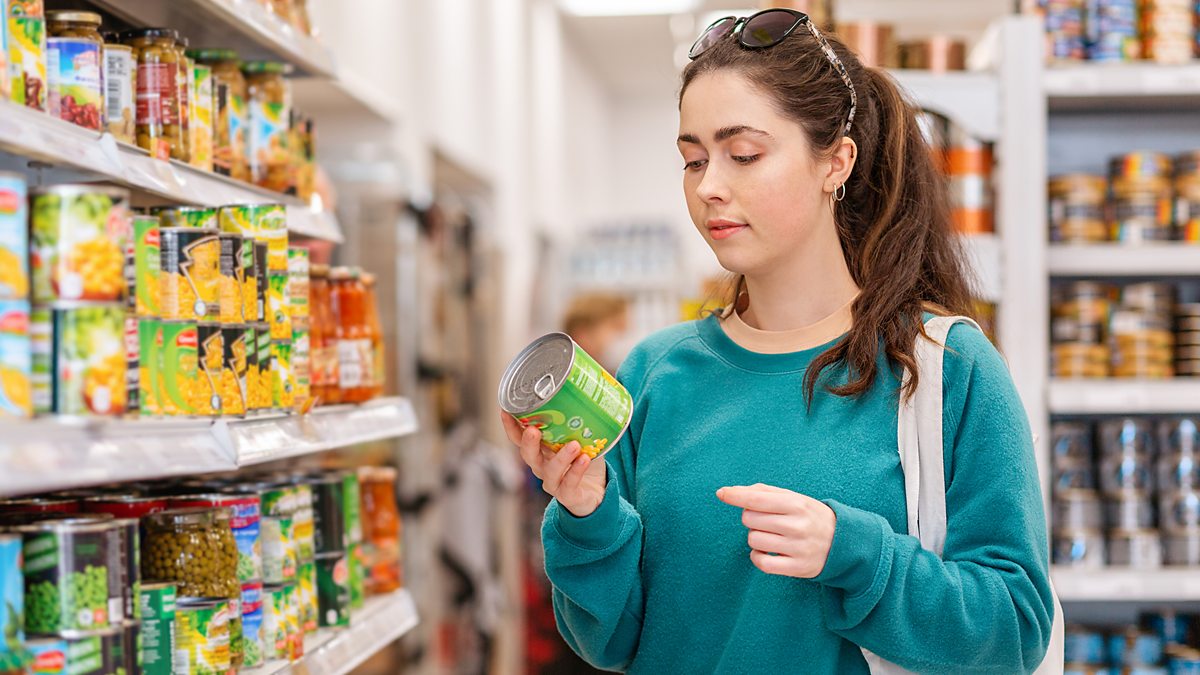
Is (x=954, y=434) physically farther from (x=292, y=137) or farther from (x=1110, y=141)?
(x=1110, y=141)

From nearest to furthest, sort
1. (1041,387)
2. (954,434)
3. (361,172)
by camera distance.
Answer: (954,434) → (1041,387) → (361,172)

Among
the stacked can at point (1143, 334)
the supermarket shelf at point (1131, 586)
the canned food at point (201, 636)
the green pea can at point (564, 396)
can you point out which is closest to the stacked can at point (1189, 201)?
the stacked can at point (1143, 334)

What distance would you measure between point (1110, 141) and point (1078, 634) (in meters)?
1.32

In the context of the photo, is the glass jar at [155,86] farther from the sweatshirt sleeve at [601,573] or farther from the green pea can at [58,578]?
the sweatshirt sleeve at [601,573]

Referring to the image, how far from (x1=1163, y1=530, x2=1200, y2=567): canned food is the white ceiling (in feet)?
16.7

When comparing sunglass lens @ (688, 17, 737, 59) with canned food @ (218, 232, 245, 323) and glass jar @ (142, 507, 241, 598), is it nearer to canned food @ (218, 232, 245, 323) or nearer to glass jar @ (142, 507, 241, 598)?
canned food @ (218, 232, 245, 323)

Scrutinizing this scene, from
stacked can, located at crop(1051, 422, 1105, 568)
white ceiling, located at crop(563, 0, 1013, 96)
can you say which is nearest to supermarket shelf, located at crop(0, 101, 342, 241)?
stacked can, located at crop(1051, 422, 1105, 568)

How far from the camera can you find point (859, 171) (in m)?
1.95

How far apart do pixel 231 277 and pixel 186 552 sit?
1.17ft

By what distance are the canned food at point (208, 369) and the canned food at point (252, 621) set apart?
0.34 metres

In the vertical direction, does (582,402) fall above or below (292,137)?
below

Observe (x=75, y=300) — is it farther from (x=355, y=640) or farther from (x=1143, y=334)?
(x=1143, y=334)

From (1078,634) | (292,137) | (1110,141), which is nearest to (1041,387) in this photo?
(1078,634)

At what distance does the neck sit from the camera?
1848 mm
